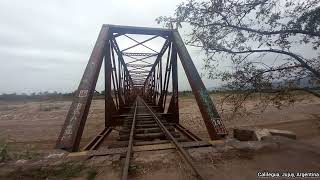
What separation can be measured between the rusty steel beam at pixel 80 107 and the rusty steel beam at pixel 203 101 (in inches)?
103

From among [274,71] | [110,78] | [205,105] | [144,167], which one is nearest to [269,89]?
[274,71]

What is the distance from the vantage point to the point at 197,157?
4875mm

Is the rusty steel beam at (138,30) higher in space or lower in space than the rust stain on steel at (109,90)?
higher

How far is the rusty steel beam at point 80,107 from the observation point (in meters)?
5.61

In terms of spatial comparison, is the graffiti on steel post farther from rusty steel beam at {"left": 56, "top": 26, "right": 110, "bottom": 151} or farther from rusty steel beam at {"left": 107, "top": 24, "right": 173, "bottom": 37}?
rusty steel beam at {"left": 107, "top": 24, "right": 173, "bottom": 37}

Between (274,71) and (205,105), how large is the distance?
1.84m

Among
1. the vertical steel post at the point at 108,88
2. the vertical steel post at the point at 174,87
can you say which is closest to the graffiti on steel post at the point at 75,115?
the vertical steel post at the point at 108,88

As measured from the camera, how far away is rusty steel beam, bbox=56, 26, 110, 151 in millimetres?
5605

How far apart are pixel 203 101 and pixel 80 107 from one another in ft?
Result: 10.2

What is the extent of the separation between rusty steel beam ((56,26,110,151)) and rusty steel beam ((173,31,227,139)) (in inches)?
103

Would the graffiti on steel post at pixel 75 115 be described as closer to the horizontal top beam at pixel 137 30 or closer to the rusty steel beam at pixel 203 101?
the rusty steel beam at pixel 203 101

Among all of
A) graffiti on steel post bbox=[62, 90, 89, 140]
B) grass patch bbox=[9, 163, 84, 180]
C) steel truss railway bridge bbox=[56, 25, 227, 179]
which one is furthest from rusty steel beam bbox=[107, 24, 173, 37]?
grass patch bbox=[9, 163, 84, 180]

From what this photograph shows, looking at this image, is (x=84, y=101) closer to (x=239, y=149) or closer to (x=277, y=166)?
(x=239, y=149)

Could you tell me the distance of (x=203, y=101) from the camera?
6.93 m
